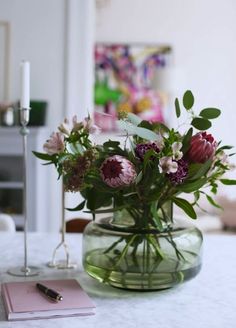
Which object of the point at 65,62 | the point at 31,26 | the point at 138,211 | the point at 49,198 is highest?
the point at 31,26

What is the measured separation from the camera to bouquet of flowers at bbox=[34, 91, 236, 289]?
4.05ft

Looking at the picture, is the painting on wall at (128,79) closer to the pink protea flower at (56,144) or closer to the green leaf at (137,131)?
the pink protea flower at (56,144)

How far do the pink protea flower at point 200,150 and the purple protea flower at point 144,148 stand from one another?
9 cm

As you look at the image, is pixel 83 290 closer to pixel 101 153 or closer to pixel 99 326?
pixel 99 326

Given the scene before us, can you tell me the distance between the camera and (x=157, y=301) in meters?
1.25

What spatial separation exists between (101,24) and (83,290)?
514 centimetres

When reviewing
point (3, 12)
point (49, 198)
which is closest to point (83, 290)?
point (49, 198)

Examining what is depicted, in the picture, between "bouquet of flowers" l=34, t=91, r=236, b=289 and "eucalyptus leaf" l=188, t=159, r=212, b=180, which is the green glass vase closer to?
"bouquet of flowers" l=34, t=91, r=236, b=289

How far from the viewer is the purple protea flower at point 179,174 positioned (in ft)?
3.98

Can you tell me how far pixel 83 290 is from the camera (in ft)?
4.18

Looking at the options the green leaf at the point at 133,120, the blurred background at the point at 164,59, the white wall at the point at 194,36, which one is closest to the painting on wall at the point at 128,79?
the blurred background at the point at 164,59

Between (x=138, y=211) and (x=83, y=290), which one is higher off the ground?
(x=138, y=211)

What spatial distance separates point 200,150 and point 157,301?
1.15 ft

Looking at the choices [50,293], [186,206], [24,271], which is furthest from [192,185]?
[24,271]
